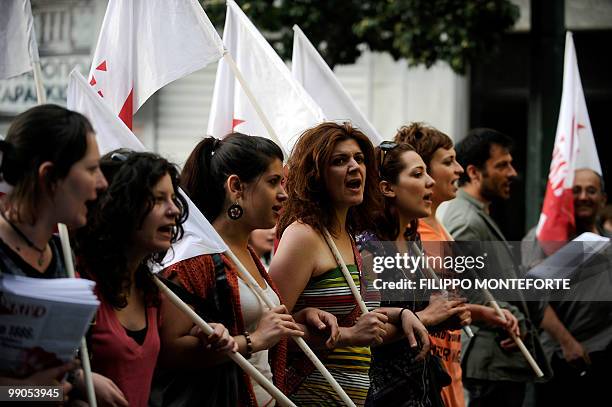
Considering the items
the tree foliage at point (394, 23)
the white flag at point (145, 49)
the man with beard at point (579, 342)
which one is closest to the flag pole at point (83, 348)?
the white flag at point (145, 49)

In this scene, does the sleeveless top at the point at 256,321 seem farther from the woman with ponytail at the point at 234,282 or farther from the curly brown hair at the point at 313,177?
the curly brown hair at the point at 313,177

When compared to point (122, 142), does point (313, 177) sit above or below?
below

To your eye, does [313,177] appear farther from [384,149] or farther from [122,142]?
[122,142]

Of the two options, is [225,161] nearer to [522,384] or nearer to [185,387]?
Answer: [185,387]

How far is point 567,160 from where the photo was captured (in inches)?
315

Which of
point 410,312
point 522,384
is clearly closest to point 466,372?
point 522,384

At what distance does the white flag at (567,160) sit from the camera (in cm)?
795

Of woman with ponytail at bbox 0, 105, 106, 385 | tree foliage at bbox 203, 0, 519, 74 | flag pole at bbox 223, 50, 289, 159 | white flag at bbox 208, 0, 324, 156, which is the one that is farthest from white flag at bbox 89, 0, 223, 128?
tree foliage at bbox 203, 0, 519, 74

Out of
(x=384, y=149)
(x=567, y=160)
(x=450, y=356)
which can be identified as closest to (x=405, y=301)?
(x=450, y=356)

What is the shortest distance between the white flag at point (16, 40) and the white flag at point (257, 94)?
159cm

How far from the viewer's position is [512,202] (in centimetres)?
1402

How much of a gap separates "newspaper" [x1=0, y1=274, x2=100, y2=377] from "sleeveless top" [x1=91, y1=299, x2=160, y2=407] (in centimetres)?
47

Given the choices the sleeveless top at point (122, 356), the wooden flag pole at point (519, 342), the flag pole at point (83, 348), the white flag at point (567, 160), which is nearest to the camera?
the flag pole at point (83, 348)

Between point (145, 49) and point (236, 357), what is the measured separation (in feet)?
5.89
